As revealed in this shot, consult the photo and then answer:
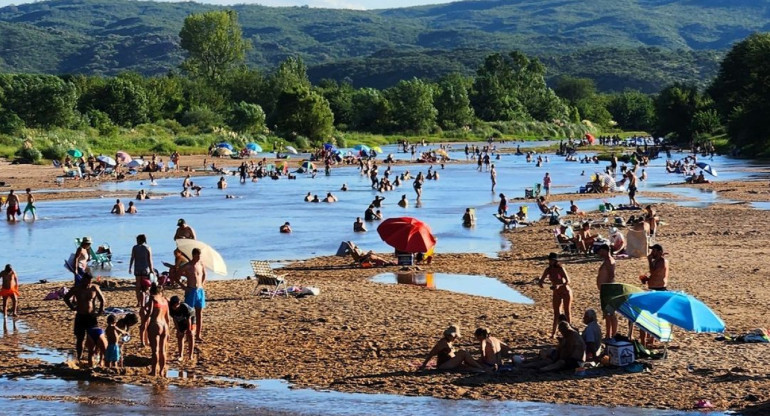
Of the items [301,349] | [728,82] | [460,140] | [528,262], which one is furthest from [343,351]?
[460,140]

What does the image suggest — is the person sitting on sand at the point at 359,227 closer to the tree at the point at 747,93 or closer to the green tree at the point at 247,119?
the tree at the point at 747,93

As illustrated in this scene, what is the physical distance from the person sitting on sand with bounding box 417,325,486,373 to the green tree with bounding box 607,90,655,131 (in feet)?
520

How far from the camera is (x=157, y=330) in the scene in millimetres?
14703

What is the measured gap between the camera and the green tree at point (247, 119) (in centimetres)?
10625

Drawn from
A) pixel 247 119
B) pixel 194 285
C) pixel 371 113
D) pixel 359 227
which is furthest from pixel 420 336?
pixel 371 113

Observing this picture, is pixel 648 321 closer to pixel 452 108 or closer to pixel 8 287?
pixel 8 287

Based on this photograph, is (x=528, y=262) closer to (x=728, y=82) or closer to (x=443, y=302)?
(x=443, y=302)

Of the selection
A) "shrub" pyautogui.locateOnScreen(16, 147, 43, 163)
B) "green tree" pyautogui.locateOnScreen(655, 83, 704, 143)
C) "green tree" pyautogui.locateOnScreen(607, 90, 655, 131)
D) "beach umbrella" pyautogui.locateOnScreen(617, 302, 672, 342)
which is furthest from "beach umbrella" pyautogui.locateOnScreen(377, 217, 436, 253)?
"green tree" pyautogui.locateOnScreen(607, 90, 655, 131)

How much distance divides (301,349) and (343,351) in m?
0.68

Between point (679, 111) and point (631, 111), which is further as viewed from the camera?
point (631, 111)

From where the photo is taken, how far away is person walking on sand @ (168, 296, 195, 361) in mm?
15391

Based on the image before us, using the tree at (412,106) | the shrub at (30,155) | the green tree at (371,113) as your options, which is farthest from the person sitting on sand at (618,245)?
the green tree at (371,113)

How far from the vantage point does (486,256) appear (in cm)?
2811

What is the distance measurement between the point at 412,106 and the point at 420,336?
11251 centimetres
